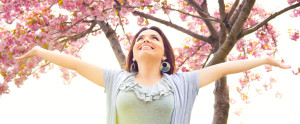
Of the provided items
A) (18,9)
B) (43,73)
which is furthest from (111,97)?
(43,73)

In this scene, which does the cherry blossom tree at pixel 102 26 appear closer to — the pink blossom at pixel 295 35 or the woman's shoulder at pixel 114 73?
the pink blossom at pixel 295 35

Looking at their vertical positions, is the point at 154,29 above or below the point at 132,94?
above

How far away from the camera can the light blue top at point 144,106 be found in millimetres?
1909

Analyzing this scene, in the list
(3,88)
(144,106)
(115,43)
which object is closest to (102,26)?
(115,43)

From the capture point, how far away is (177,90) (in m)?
2.02

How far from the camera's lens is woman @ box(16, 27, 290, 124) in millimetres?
1919

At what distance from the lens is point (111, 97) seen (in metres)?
2.09

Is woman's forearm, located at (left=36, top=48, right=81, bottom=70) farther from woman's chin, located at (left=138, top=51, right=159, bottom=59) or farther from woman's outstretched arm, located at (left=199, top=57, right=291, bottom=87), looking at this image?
woman's outstretched arm, located at (left=199, top=57, right=291, bottom=87)

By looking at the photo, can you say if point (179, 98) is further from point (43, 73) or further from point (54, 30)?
point (43, 73)

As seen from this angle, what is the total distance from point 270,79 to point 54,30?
3.89 meters

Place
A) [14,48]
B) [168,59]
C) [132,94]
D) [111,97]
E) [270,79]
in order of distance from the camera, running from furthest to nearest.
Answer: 1. [270,79]
2. [14,48]
3. [168,59]
4. [111,97]
5. [132,94]

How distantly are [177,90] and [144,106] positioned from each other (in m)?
0.27

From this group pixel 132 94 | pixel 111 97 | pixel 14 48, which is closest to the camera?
pixel 132 94

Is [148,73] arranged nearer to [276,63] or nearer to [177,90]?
[177,90]
